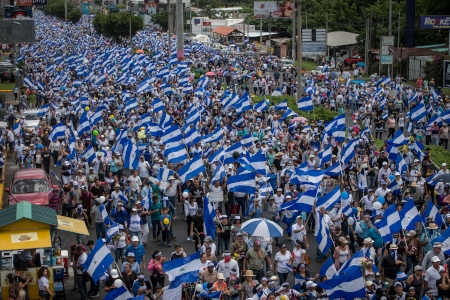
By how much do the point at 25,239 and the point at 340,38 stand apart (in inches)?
2471

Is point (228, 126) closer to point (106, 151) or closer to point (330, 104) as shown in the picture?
point (106, 151)

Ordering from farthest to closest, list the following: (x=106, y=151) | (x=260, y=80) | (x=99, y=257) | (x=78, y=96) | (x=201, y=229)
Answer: (x=260, y=80), (x=78, y=96), (x=106, y=151), (x=201, y=229), (x=99, y=257)

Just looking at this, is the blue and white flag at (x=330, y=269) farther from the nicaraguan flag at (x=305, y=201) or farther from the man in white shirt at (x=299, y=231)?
the nicaraguan flag at (x=305, y=201)

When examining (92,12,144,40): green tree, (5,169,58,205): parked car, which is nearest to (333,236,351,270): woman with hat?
(5,169,58,205): parked car

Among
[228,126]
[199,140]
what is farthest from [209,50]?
[199,140]

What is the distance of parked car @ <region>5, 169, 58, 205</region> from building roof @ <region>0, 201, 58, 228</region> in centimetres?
528

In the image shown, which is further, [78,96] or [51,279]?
[78,96]

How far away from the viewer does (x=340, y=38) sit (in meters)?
74.6

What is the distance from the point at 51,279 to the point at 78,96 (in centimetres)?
2469

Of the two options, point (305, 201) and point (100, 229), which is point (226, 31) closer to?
point (100, 229)

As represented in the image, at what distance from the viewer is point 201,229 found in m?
18.1

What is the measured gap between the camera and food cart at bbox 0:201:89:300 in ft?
47.0

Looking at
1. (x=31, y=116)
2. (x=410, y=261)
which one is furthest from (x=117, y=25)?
(x=410, y=261)

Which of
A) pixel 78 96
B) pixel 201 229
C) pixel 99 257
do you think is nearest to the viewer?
pixel 99 257
